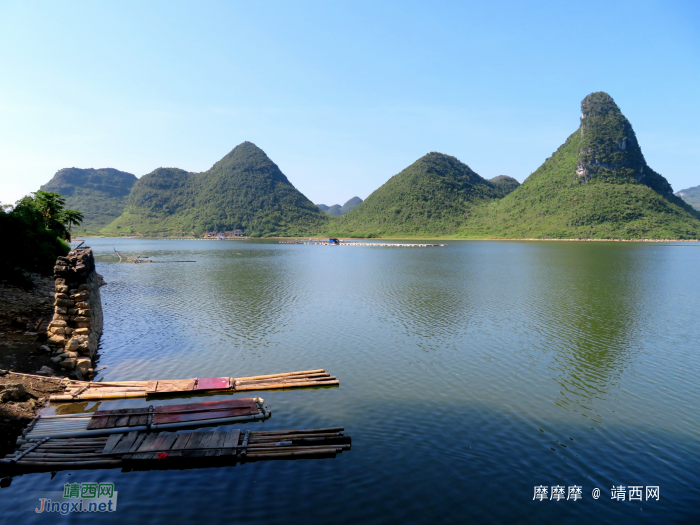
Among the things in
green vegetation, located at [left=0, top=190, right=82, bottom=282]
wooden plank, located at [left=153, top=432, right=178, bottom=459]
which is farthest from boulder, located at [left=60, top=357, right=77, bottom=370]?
green vegetation, located at [left=0, top=190, right=82, bottom=282]

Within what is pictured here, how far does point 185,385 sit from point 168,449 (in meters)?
5.75

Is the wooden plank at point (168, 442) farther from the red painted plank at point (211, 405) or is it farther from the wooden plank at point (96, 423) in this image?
the wooden plank at point (96, 423)

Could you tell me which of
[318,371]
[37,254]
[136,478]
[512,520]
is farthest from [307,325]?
[37,254]

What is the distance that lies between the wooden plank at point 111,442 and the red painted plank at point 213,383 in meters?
4.54

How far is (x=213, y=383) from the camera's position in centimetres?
1719

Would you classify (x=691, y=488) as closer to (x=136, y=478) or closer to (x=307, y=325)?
(x=136, y=478)

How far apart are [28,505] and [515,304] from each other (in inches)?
1441

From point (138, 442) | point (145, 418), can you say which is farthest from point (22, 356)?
point (138, 442)

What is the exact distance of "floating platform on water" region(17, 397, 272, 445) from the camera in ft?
41.0

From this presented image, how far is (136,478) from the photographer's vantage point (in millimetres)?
10844

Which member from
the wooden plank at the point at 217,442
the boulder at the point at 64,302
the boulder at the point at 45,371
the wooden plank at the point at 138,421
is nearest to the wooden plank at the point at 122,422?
the wooden plank at the point at 138,421

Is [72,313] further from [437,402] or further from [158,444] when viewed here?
[437,402]

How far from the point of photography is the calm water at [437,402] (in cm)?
993

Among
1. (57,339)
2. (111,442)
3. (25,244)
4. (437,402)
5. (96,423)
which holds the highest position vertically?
(25,244)
